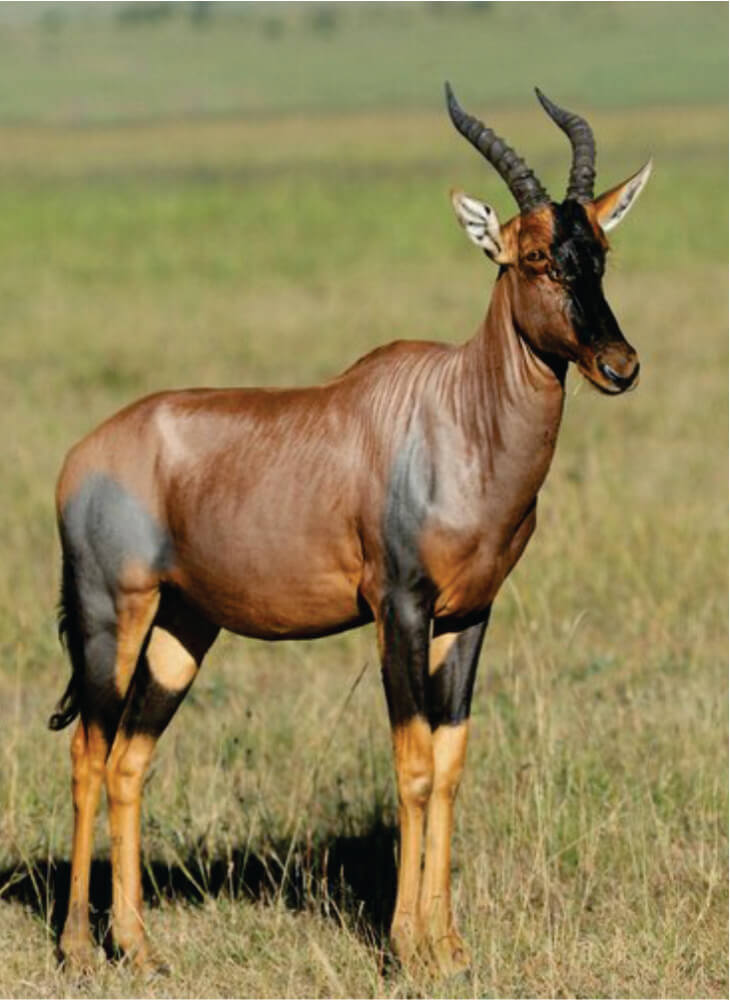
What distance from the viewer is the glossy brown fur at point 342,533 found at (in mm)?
6840

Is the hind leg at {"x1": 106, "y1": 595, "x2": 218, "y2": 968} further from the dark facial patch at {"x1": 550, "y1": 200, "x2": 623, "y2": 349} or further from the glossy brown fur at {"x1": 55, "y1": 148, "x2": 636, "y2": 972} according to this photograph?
the dark facial patch at {"x1": 550, "y1": 200, "x2": 623, "y2": 349}

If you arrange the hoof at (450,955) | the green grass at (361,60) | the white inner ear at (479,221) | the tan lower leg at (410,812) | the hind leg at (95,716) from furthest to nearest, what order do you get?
1. the green grass at (361,60)
2. the hind leg at (95,716)
3. the hoof at (450,955)
4. the tan lower leg at (410,812)
5. the white inner ear at (479,221)

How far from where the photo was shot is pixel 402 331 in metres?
25.5

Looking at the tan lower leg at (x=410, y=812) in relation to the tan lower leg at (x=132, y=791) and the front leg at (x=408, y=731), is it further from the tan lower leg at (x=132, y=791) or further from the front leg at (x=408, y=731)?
the tan lower leg at (x=132, y=791)

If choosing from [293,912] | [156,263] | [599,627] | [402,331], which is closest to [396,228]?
[156,263]

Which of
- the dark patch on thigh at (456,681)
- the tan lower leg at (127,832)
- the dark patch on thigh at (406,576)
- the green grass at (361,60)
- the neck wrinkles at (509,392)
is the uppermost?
the green grass at (361,60)

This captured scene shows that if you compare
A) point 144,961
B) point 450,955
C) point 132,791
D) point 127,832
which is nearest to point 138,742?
point 132,791

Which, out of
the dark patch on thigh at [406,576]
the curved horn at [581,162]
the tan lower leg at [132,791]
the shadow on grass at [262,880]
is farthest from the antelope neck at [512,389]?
the shadow on grass at [262,880]

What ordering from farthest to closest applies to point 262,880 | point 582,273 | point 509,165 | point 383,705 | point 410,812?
point 383,705
point 262,880
point 410,812
point 509,165
point 582,273

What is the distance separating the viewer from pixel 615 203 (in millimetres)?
6875

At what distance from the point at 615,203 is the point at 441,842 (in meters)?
2.17

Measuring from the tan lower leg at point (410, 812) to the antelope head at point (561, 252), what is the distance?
51.3 inches

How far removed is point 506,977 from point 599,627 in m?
5.10

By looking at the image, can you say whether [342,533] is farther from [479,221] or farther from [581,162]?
[581,162]
